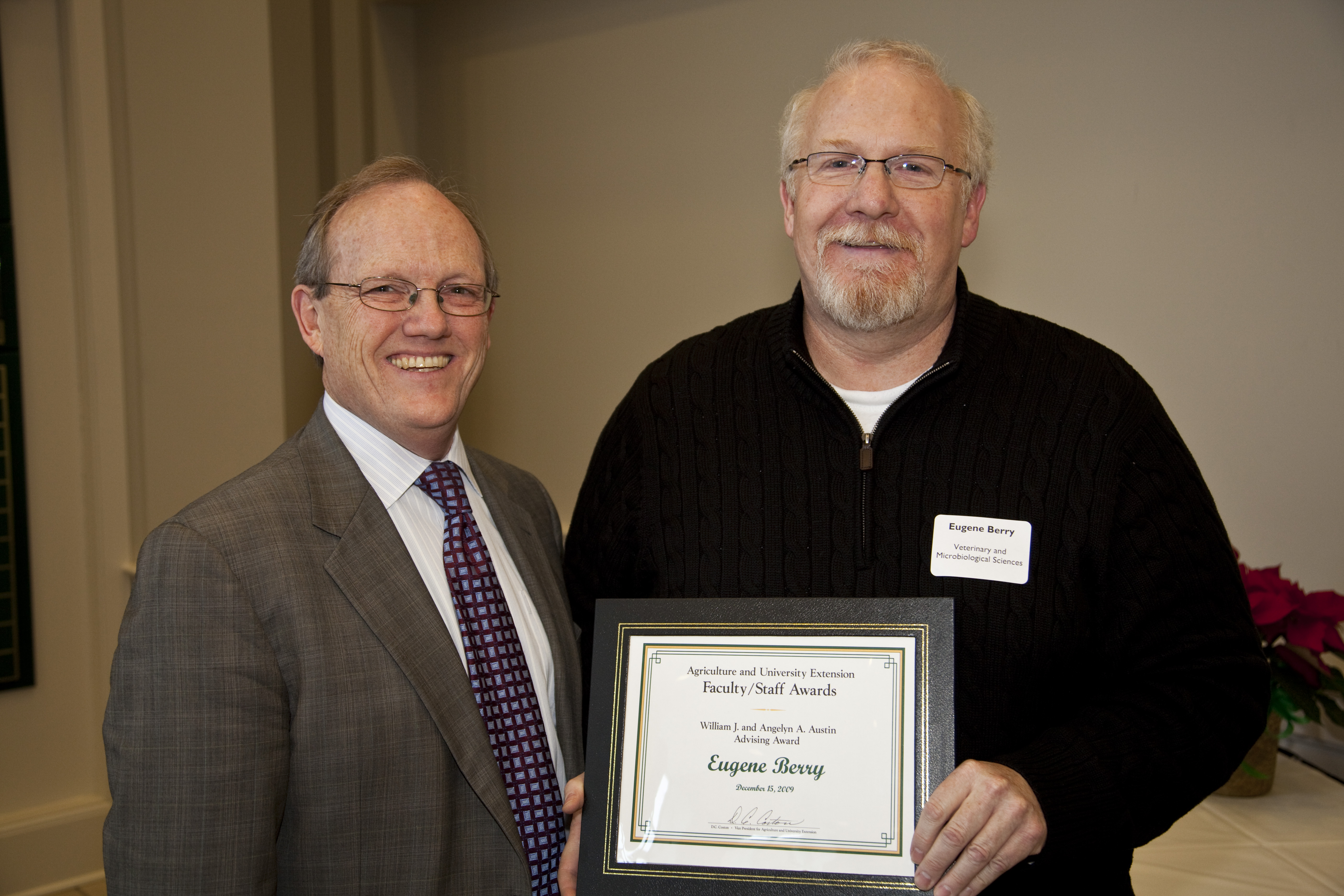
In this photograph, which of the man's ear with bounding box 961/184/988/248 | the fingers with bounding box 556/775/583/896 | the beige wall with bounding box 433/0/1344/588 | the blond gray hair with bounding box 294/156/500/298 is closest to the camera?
the fingers with bounding box 556/775/583/896

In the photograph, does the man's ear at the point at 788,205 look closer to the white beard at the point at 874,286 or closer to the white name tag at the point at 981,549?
the white beard at the point at 874,286

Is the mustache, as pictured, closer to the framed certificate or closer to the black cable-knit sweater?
the black cable-knit sweater

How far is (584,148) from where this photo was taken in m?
4.54

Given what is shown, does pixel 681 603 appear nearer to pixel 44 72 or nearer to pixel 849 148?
pixel 849 148

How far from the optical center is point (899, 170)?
1.74 metres

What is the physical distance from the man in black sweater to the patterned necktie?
30 cm

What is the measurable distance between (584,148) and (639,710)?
3.51 m

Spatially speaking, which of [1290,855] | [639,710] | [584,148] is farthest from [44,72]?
[1290,855]

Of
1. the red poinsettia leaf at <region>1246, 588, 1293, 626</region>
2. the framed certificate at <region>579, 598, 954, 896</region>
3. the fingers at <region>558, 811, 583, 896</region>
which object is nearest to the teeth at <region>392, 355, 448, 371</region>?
the framed certificate at <region>579, 598, 954, 896</region>

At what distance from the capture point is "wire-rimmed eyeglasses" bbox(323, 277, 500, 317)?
1687mm

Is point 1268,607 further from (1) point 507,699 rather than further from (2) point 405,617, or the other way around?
(2) point 405,617

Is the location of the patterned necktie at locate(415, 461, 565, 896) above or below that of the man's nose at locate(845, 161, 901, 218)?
below
